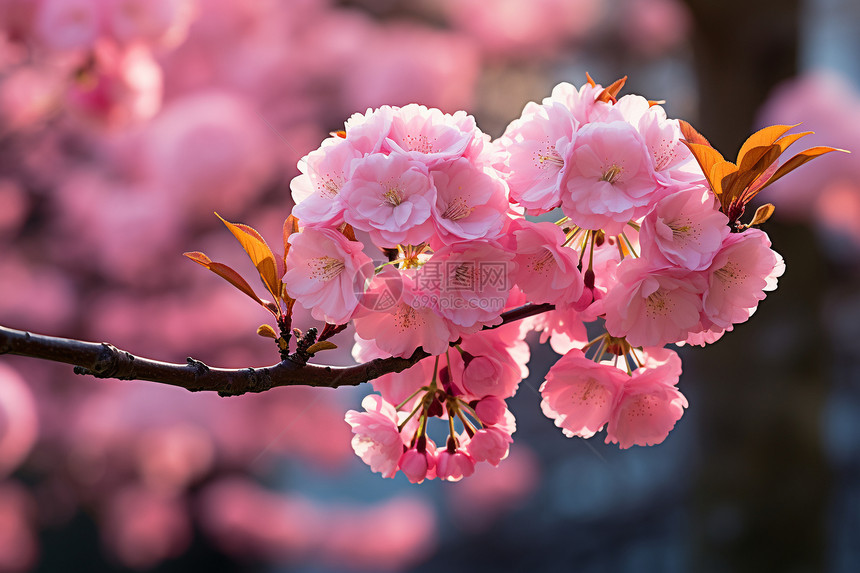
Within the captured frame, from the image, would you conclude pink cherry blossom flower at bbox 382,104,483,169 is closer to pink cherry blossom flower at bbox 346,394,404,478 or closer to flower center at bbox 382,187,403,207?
flower center at bbox 382,187,403,207

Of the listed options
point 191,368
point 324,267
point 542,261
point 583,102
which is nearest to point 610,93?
point 583,102

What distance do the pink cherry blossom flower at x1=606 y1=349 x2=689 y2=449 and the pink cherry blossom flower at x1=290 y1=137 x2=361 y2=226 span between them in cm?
26

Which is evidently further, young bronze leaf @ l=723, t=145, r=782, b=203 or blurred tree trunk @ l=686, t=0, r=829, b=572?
blurred tree trunk @ l=686, t=0, r=829, b=572

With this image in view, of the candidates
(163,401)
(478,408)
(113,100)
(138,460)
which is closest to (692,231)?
(478,408)

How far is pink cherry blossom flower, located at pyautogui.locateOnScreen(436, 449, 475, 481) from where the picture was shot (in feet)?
1.76

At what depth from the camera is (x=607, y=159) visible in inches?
18.2

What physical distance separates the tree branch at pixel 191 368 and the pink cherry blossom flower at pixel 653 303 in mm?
56

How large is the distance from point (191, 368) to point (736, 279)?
374 millimetres

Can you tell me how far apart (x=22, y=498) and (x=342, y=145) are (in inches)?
129

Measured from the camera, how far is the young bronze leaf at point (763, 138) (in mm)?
472

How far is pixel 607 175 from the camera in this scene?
46cm

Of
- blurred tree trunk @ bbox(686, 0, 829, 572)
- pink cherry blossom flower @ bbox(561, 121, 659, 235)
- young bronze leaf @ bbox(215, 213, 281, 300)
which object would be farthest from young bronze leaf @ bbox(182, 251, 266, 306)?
blurred tree trunk @ bbox(686, 0, 829, 572)

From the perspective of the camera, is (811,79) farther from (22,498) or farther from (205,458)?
(22,498)

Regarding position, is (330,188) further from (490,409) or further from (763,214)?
(763,214)
